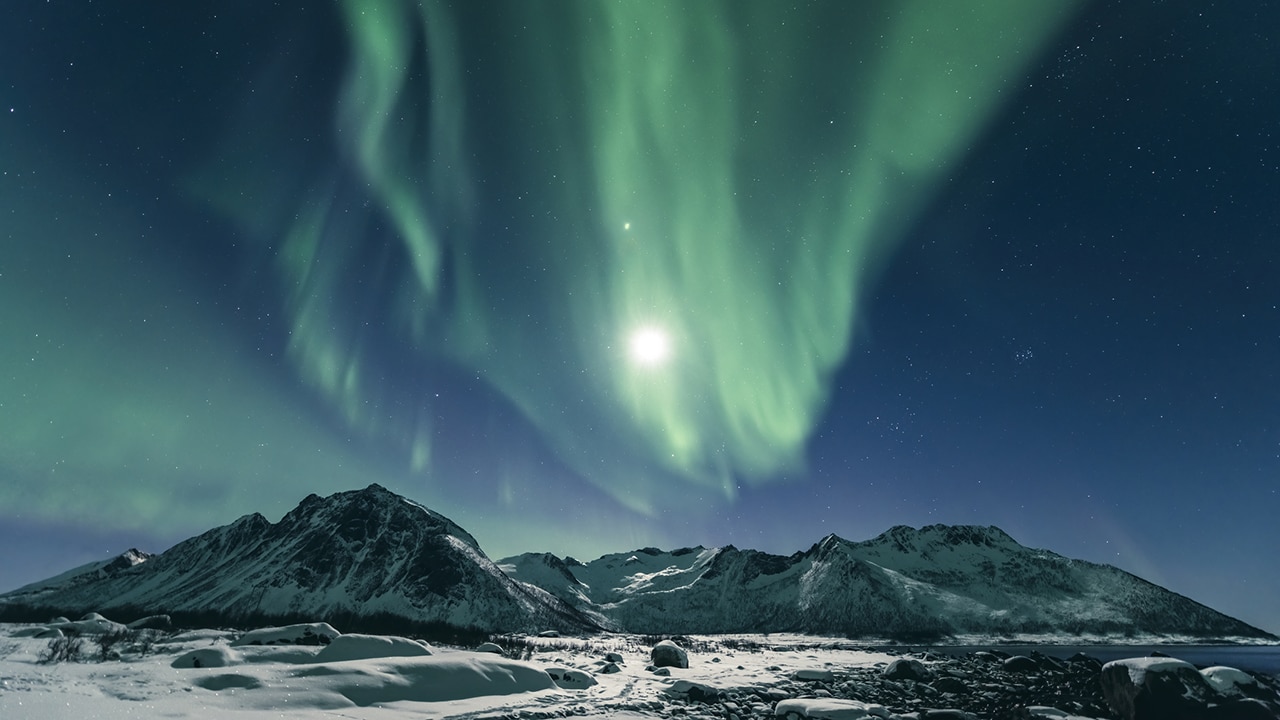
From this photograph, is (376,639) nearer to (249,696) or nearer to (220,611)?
(249,696)

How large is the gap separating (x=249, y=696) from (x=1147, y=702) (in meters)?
39.3

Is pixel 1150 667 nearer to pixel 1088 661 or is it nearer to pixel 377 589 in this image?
pixel 1088 661

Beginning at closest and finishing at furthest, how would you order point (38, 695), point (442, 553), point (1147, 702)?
point (38, 695) < point (1147, 702) < point (442, 553)

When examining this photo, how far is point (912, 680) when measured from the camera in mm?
41438

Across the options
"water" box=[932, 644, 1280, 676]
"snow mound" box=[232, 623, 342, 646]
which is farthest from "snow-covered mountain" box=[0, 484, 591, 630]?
"snow mound" box=[232, 623, 342, 646]

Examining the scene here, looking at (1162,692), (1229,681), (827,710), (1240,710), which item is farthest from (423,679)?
(1229,681)

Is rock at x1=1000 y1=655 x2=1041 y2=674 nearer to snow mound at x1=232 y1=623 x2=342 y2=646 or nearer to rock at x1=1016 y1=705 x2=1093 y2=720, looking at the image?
rock at x1=1016 y1=705 x2=1093 y2=720

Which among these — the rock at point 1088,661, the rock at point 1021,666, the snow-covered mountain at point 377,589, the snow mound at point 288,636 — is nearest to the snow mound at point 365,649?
the snow mound at point 288,636

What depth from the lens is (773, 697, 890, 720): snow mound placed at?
23156 mm

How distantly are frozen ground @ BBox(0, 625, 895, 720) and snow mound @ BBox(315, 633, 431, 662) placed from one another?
0.21ft

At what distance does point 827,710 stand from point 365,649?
71.7ft

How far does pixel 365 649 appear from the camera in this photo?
2611 cm

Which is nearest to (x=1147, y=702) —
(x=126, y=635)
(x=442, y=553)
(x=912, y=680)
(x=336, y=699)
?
(x=912, y=680)

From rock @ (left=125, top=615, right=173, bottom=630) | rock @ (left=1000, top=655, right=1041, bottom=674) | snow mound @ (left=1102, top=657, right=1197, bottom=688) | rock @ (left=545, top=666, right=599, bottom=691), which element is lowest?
rock @ (left=125, top=615, right=173, bottom=630)
